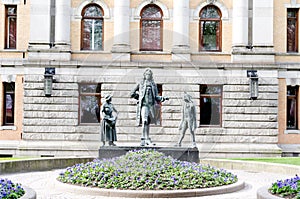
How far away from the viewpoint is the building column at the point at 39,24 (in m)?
29.1

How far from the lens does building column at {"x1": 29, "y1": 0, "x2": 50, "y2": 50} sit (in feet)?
95.5

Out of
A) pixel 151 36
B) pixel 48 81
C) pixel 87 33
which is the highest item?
pixel 87 33

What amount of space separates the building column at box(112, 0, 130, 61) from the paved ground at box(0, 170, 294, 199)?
10715 millimetres

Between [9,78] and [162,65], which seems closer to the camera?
[162,65]

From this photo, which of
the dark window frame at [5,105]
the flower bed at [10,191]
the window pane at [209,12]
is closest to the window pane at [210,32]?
the window pane at [209,12]

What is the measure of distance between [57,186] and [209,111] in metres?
15.8

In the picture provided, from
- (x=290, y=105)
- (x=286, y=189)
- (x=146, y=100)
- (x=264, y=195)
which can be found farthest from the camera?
(x=290, y=105)

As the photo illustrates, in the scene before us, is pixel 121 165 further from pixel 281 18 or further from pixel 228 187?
pixel 281 18

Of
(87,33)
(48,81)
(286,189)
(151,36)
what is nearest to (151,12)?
(151,36)

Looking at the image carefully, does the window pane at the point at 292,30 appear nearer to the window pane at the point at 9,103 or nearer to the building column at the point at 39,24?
the building column at the point at 39,24

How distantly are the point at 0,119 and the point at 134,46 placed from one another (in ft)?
26.6

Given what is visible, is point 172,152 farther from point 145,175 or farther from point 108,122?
point 145,175

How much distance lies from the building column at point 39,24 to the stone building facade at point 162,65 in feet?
0.17

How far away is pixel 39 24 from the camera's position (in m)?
29.2
